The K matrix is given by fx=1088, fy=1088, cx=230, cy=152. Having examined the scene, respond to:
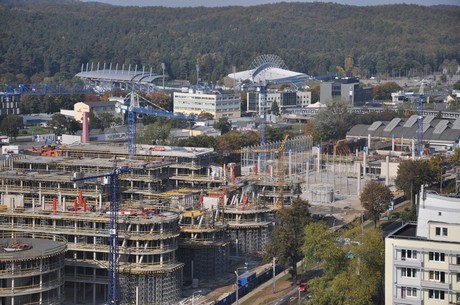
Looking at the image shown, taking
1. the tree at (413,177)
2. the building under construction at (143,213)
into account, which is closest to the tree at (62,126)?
the building under construction at (143,213)

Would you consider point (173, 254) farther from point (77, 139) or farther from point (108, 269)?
point (77, 139)

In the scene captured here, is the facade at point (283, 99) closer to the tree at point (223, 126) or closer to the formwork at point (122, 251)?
the tree at point (223, 126)

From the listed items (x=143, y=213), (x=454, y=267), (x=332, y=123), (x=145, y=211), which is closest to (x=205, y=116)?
(x=332, y=123)

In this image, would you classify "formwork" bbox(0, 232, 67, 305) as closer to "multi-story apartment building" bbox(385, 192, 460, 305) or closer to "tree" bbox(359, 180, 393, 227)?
"multi-story apartment building" bbox(385, 192, 460, 305)

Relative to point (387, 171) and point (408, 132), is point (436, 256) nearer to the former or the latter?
point (387, 171)

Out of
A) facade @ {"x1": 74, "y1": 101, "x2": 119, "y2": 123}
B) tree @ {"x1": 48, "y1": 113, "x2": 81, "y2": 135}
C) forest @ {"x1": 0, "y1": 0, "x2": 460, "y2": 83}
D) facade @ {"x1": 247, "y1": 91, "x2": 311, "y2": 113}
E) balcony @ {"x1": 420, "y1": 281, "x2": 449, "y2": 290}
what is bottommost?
balcony @ {"x1": 420, "y1": 281, "x2": 449, "y2": 290}

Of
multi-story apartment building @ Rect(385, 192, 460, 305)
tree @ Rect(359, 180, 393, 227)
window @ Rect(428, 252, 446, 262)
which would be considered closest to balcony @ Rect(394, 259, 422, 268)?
multi-story apartment building @ Rect(385, 192, 460, 305)
